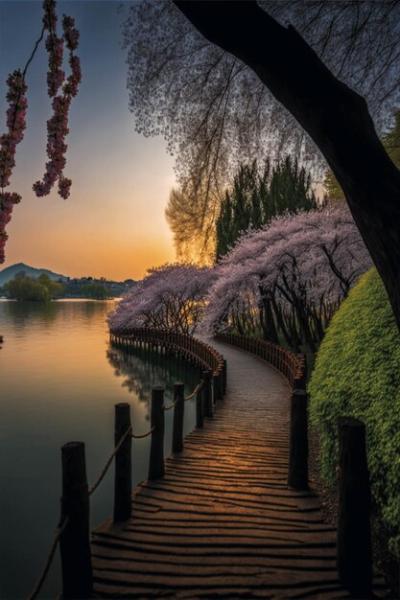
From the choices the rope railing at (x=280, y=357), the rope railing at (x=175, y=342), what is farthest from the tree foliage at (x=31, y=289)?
the rope railing at (x=280, y=357)

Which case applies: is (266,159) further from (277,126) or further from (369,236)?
(369,236)

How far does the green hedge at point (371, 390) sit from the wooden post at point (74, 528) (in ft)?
8.36

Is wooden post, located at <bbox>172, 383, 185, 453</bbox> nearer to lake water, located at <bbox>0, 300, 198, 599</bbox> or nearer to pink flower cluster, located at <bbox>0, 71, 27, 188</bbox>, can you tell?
lake water, located at <bbox>0, 300, 198, 599</bbox>

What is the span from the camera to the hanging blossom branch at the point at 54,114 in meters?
3.61

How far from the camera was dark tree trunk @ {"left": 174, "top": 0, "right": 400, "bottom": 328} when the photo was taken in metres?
2.88

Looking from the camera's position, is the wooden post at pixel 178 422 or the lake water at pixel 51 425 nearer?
the wooden post at pixel 178 422

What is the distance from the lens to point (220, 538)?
13.3 feet

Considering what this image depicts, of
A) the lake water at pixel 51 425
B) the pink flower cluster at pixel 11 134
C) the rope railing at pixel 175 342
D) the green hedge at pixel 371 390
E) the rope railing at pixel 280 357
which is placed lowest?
the lake water at pixel 51 425

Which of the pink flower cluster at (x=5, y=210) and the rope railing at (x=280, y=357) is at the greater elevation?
the pink flower cluster at (x=5, y=210)

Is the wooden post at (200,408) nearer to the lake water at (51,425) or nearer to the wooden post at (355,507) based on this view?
the lake water at (51,425)

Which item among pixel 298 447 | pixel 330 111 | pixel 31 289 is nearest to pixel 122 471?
pixel 298 447

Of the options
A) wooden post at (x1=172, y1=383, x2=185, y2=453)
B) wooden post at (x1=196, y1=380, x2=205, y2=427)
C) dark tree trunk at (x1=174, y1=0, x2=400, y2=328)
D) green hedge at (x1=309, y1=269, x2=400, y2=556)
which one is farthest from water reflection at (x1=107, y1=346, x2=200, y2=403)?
dark tree trunk at (x1=174, y1=0, x2=400, y2=328)

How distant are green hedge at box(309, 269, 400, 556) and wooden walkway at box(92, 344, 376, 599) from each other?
2.49 feet

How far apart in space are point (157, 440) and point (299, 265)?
56.0 ft
